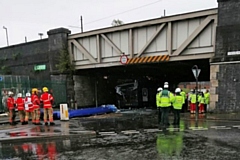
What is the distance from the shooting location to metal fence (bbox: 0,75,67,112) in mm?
17861

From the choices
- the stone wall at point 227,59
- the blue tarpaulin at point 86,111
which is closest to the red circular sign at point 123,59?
the blue tarpaulin at point 86,111

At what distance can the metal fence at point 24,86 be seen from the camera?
17861mm

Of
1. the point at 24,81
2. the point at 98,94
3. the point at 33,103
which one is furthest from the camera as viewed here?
the point at 98,94

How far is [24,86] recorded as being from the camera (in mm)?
20172

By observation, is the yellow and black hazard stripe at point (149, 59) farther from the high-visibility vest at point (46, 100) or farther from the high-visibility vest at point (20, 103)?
the high-visibility vest at point (20, 103)

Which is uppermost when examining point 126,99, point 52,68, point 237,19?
point 237,19

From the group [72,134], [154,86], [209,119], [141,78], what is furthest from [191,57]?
[154,86]

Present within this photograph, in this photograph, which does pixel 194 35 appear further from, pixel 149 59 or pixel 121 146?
pixel 121 146

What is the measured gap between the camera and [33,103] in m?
12.2

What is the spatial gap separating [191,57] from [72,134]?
992 centimetres

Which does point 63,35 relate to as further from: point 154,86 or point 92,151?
point 154,86

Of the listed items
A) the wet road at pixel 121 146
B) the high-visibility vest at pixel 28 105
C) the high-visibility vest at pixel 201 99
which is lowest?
the wet road at pixel 121 146

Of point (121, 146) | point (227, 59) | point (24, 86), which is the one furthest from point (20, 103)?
point (227, 59)

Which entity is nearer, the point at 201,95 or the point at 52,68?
the point at 201,95
